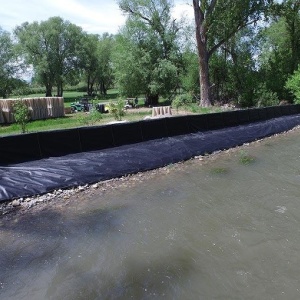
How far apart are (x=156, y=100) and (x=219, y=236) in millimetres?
24036

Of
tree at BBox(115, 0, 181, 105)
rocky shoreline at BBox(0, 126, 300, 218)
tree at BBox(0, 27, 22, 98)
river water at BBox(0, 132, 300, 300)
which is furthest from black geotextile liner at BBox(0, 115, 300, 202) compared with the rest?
tree at BBox(0, 27, 22, 98)

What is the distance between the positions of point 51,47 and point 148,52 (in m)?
21.9

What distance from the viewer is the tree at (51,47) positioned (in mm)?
42281

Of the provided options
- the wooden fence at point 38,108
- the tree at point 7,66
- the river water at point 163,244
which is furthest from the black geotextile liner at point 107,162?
the tree at point 7,66

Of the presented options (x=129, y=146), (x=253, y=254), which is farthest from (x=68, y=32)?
(x=253, y=254)

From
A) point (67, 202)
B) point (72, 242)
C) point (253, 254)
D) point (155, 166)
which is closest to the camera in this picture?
point (253, 254)

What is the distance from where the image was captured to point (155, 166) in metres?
9.37

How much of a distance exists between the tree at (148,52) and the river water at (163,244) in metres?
19.5

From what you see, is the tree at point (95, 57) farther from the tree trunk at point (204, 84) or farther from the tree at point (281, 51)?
the tree trunk at point (204, 84)

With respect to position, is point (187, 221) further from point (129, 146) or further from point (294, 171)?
point (129, 146)

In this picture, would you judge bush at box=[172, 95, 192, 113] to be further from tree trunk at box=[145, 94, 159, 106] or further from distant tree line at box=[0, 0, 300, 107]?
tree trunk at box=[145, 94, 159, 106]

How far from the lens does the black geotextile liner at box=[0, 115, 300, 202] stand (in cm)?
749

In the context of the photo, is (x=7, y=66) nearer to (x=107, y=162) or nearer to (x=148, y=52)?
(x=148, y=52)

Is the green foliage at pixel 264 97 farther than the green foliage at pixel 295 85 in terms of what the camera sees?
Yes
